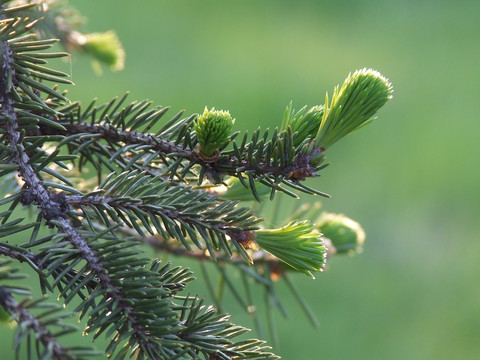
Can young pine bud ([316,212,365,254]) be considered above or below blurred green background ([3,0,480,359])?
below

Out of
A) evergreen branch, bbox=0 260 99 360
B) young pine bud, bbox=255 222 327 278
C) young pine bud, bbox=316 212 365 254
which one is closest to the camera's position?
evergreen branch, bbox=0 260 99 360

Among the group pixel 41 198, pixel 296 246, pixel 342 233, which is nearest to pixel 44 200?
pixel 41 198

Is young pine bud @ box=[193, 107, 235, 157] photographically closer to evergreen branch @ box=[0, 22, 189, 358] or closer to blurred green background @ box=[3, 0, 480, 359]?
evergreen branch @ box=[0, 22, 189, 358]

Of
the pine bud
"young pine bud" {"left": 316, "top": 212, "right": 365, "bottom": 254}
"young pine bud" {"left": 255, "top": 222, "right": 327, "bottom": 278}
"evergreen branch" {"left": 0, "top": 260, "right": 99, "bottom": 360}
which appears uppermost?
the pine bud

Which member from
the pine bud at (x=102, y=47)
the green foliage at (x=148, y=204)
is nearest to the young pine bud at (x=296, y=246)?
the green foliage at (x=148, y=204)

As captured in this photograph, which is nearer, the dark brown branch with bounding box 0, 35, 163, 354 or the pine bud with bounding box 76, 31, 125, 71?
the dark brown branch with bounding box 0, 35, 163, 354

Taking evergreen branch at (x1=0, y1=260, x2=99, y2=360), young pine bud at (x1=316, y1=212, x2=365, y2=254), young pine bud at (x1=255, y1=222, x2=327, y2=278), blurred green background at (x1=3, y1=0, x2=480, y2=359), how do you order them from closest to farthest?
evergreen branch at (x1=0, y1=260, x2=99, y2=360) → young pine bud at (x1=255, y1=222, x2=327, y2=278) → young pine bud at (x1=316, y1=212, x2=365, y2=254) → blurred green background at (x1=3, y1=0, x2=480, y2=359)

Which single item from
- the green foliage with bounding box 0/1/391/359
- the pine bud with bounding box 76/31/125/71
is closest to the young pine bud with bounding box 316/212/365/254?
the green foliage with bounding box 0/1/391/359

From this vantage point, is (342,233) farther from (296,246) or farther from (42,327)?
(42,327)

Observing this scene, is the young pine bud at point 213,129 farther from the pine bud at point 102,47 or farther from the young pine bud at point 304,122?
the pine bud at point 102,47
